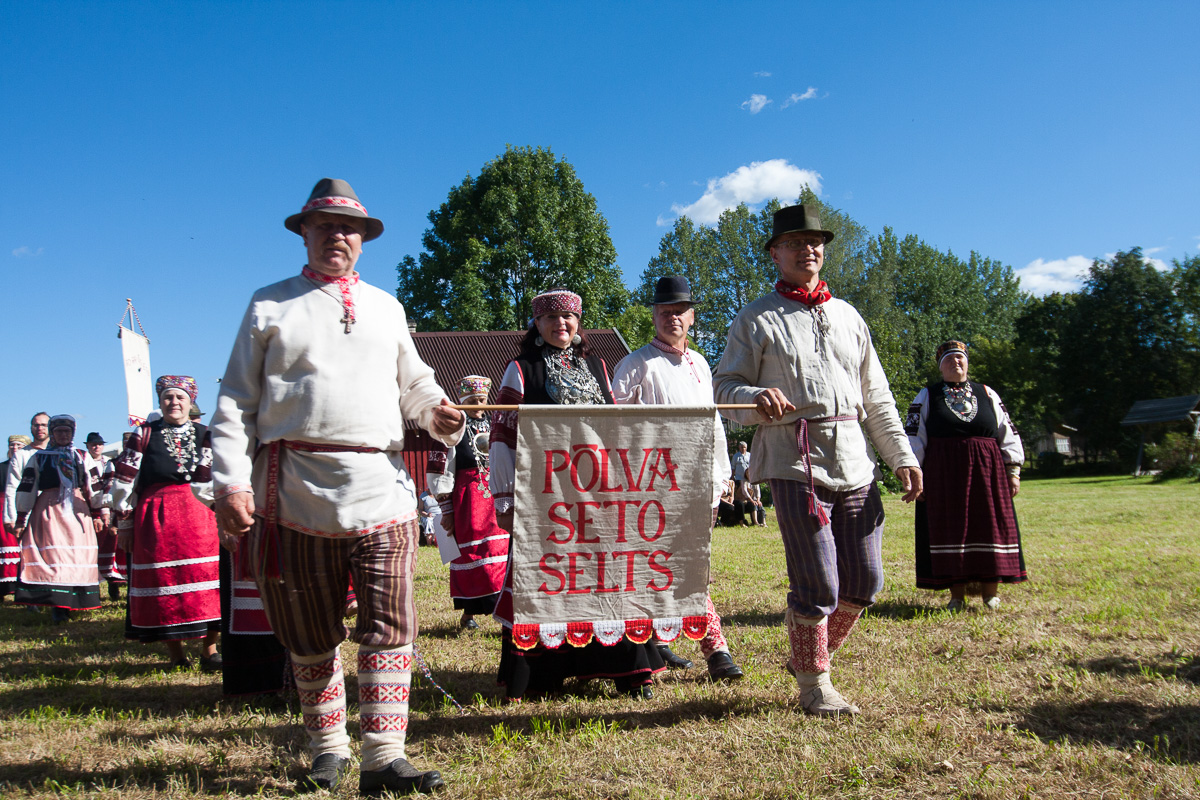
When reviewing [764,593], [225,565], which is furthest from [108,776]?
[764,593]

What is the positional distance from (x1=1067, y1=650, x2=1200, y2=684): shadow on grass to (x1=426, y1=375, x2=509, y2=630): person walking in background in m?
4.02

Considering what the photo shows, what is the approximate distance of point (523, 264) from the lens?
101ft

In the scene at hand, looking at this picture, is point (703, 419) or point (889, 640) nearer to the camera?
point (703, 419)

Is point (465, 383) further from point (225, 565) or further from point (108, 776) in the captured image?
point (108, 776)

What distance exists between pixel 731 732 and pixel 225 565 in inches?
125

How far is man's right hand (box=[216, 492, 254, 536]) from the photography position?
114 inches

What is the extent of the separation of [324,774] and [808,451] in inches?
97.0

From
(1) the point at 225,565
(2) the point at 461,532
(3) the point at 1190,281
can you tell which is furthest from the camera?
(3) the point at 1190,281

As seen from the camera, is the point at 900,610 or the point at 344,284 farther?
the point at 900,610

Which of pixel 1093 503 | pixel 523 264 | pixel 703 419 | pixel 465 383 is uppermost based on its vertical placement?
pixel 523 264

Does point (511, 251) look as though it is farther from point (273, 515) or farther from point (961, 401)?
point (273, 515)

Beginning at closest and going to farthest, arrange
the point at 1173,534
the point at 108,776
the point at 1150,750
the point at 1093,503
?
the point at 1150,750 → the point at 108,776 → the point at 1173,534 → the point at 1093,503

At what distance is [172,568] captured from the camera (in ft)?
18.1

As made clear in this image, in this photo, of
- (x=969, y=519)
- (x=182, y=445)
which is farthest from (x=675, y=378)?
(x=182, y=445)
